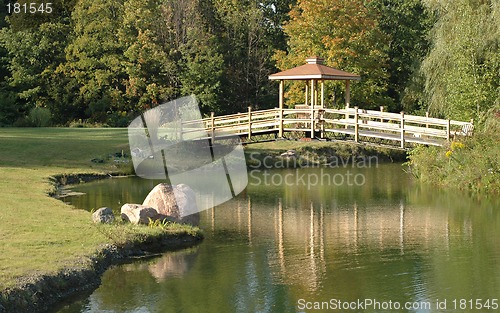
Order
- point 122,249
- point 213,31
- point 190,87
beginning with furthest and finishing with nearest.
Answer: point 213,31
point 190,87
point 122,249

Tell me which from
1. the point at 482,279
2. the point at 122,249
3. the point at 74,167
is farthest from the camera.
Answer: the point at 74,167

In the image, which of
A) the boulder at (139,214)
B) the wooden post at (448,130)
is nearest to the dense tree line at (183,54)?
the wooden post at (448,130)

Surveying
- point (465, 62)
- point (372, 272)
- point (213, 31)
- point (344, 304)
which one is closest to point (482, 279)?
point (372, 272)

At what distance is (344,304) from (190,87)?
33.6 meters

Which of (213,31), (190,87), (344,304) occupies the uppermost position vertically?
(213,31)

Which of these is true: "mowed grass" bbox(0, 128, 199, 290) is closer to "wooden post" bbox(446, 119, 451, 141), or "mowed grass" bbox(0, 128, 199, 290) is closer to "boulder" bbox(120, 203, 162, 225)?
"boulder" bbox(120, 203, 162, 225)

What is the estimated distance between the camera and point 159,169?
1257 inches

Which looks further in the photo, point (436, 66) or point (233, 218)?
point (436, 66)

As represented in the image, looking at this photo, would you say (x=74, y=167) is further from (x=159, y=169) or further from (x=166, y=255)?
(x=166, y=255)

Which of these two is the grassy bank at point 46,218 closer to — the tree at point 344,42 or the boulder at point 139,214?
the boulder at point 139,214

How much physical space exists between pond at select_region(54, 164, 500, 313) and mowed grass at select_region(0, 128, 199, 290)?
92 cm

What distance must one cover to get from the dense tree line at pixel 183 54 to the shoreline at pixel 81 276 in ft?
82.2

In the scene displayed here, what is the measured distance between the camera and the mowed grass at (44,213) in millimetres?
13684

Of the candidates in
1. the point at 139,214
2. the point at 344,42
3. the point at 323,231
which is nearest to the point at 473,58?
the point at 344,42
